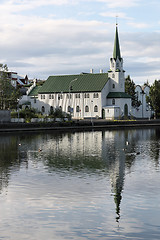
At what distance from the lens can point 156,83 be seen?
12344 centimetres

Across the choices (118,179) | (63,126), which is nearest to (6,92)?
(63,126)

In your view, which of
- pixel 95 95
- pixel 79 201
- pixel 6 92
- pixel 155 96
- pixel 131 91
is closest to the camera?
pixel 79 201

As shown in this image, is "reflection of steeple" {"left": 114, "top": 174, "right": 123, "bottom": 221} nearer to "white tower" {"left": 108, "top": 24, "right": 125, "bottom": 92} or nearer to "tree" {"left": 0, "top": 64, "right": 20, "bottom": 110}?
"tree" {"left": 0, "top": 64, "right": 20, "bottom": 110}

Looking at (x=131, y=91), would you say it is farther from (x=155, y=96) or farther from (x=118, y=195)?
(x=118, y=195)

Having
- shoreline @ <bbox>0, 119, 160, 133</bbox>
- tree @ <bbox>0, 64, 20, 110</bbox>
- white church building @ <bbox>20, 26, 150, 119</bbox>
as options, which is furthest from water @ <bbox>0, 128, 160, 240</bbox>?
white church building @ <bbox>20, 26, 150, 119</bbox>

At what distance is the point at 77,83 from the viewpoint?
128750mm

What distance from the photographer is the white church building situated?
121438 millimetres

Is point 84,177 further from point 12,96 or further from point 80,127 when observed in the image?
point 12,96

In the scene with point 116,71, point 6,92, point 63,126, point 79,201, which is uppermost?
point 116,71

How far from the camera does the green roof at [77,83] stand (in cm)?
12426

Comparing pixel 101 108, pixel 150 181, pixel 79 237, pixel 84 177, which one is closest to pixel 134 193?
pixel 150 181

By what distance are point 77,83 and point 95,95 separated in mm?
9487

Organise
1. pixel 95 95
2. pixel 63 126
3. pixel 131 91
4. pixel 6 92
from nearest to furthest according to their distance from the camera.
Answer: pixel 63 126
pixel 6 92
pixel 95 95
pixel 131 91

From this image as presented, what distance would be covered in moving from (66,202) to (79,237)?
13.3 ft
